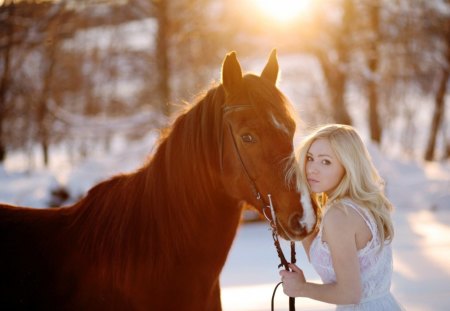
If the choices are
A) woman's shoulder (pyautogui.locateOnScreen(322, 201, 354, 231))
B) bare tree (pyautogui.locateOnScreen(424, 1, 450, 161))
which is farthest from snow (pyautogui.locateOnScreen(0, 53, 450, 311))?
bare tree (pyautogui.locateOnScreen(424, 1, 450, 161))

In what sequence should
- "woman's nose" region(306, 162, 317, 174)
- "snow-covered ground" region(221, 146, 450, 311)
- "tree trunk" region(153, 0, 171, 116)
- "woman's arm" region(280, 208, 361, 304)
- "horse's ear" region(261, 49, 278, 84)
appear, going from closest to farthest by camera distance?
"woman's arm" region(280, 208, 361, 304) → "woman's nose" region(306, 162, 317, 174) → "horse's ear" region(261, 49, 278, 84) → "snow-covered ground" region(221, 146, 450, 311) → "tree trunk" region(153, 0, 171, 116)

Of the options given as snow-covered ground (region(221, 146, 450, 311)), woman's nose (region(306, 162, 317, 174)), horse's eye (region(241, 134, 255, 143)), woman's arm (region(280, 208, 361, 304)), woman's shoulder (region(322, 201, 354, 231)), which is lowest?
snow-covered ground (region(221, 146, 450, 311))

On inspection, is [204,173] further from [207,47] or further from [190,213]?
[207,47]

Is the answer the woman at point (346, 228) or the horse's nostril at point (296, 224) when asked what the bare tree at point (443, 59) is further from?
the horse's nostril at point (296, 224)

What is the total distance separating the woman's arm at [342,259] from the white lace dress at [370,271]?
0.29 feet

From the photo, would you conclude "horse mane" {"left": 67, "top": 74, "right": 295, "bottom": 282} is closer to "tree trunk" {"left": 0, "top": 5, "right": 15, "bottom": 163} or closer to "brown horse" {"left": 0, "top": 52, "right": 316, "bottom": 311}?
"brown horse" {"left": 0, "top": 52, "right": 316, "bottom": 311}

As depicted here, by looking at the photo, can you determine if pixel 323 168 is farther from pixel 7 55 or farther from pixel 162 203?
pixel 7 55

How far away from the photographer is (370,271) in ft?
5.75

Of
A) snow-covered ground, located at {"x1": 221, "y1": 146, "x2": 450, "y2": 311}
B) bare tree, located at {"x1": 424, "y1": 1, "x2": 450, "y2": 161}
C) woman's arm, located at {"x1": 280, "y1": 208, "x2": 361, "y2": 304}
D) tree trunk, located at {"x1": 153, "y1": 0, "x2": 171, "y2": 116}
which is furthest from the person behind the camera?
bare tree, located at {"x1": 424, "y1": 1, "x2": 450, "y2": 161}

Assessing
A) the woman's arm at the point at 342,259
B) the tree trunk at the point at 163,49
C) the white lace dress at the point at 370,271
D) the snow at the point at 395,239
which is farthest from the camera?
the tree trunk at the point at 163,49

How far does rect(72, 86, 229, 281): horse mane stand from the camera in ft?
6.36

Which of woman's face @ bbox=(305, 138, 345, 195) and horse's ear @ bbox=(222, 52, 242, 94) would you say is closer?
woman's face @ bbox=(305, 138, 345, 195)

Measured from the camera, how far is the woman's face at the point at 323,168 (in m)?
1.81

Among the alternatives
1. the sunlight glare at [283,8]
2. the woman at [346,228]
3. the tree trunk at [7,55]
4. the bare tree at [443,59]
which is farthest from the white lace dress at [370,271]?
the bare tree at [443,59]
